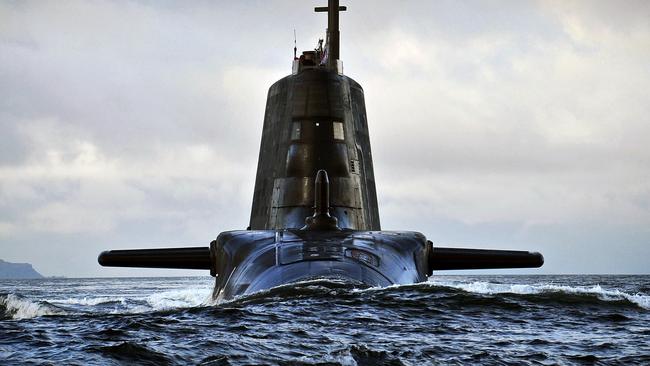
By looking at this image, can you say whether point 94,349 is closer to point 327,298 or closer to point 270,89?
point 327,298

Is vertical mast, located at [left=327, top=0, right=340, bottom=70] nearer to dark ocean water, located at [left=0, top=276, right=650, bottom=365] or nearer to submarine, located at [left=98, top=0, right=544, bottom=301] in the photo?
submarine, located at [left=98, top=0, right=544, bottom=301]

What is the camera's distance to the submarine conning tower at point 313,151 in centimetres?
1666

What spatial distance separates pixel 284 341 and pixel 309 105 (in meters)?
10.4

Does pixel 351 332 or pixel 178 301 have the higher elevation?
pixel 178 301

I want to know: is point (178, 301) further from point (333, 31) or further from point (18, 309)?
point (18, 309)

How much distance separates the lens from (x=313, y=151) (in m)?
16.9

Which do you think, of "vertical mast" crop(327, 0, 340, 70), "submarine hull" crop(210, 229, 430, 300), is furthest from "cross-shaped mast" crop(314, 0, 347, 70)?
"submarine hull" crop(210, 229, 430, 300)

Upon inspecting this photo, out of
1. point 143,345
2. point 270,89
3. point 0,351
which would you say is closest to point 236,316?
point 143,345

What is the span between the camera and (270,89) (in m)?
18.7

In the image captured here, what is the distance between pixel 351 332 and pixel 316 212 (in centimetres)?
692

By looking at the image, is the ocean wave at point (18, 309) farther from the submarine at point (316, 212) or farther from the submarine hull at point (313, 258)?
the submarine hull at point (313, 258)

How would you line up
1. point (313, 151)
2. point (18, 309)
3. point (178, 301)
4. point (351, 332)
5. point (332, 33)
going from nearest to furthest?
point (351, 332) < point (18, 309) < point (313, 151) < point (332, 33) < point (178, 301)

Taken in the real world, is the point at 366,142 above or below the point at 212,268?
above

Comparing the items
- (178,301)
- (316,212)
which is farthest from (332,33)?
(178,301)
